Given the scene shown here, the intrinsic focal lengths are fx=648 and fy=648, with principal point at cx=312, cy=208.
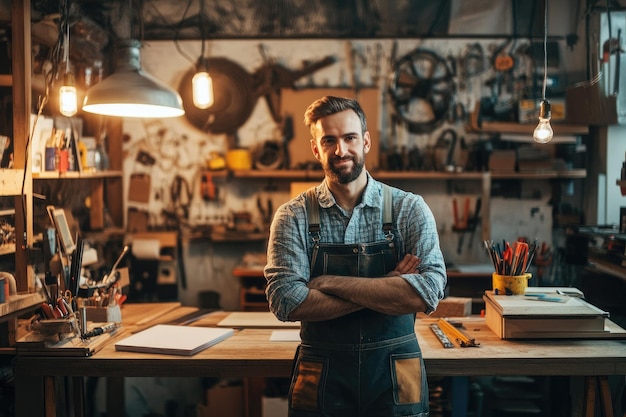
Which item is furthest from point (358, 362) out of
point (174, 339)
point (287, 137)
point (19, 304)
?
point (287, 137)

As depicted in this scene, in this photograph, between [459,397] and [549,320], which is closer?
[549,320]

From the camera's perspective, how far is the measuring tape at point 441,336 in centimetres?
271

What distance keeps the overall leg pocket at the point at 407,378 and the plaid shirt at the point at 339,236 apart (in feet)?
0.68

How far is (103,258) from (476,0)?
3905 mm

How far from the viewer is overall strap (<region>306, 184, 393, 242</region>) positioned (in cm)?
244

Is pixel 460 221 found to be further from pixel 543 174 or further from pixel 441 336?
pixel 441 336

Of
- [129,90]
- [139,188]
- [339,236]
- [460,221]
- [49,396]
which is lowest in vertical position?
[49,396]

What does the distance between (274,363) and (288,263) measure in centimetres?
47

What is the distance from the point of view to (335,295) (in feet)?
7.64

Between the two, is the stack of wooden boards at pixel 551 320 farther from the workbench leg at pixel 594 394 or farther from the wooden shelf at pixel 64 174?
the wooden shelf at pixel 64 174

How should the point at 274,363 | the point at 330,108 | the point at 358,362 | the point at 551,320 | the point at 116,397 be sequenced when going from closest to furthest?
the point at 358,362, the point at 330,108, the point at 274,363, the point at 551,320, the point at 116,397

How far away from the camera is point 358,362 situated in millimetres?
2293

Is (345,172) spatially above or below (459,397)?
above

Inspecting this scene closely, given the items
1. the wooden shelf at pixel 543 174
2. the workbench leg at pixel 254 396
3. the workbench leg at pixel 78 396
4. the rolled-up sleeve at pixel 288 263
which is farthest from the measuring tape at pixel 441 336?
the wooden shelf at pixel 543 174
